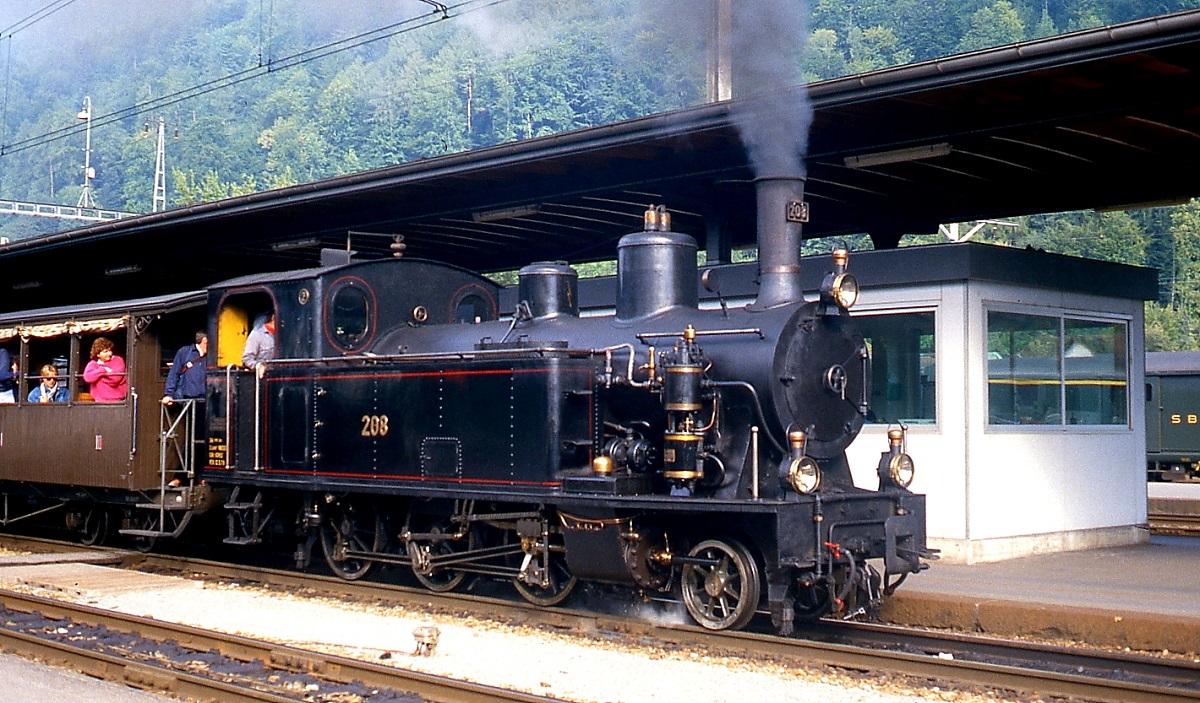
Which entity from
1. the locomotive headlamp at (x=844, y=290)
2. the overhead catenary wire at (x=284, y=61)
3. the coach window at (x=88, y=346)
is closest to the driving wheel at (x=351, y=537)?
the coach window at (x=88, y=346)

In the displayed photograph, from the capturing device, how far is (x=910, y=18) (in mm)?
56750

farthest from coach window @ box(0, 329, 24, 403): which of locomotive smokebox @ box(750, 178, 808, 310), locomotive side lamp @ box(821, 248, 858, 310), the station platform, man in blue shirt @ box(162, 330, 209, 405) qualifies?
the station platform

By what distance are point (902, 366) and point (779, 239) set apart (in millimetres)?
3302

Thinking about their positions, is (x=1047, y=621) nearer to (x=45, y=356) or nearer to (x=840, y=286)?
(x=840, y=286)

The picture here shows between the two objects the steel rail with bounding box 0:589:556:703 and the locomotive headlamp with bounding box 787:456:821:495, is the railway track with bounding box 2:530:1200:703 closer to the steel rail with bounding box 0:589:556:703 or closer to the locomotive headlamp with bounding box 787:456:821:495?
the locomotive headlamp with bounding box 787:456:821:495

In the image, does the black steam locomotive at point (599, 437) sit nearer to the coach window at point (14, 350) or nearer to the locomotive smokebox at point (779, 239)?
the locomotive smokebox at point (779, 239)

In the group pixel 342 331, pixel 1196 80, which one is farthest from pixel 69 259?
pixel 1196 80

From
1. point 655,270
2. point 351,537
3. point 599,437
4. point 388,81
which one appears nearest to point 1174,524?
point 655,270

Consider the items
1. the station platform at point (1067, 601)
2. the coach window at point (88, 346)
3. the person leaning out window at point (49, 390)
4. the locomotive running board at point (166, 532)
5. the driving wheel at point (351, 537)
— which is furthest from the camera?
the person leaning out window at point (49, 390)

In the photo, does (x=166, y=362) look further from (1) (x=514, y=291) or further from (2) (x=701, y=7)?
(2) (x=701, y=7)

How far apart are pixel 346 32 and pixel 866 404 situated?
82300 millimetres

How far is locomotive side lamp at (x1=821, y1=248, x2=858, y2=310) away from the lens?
860 cm

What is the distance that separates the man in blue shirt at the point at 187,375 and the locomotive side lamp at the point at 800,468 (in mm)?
6752

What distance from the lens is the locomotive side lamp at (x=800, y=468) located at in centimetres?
794
